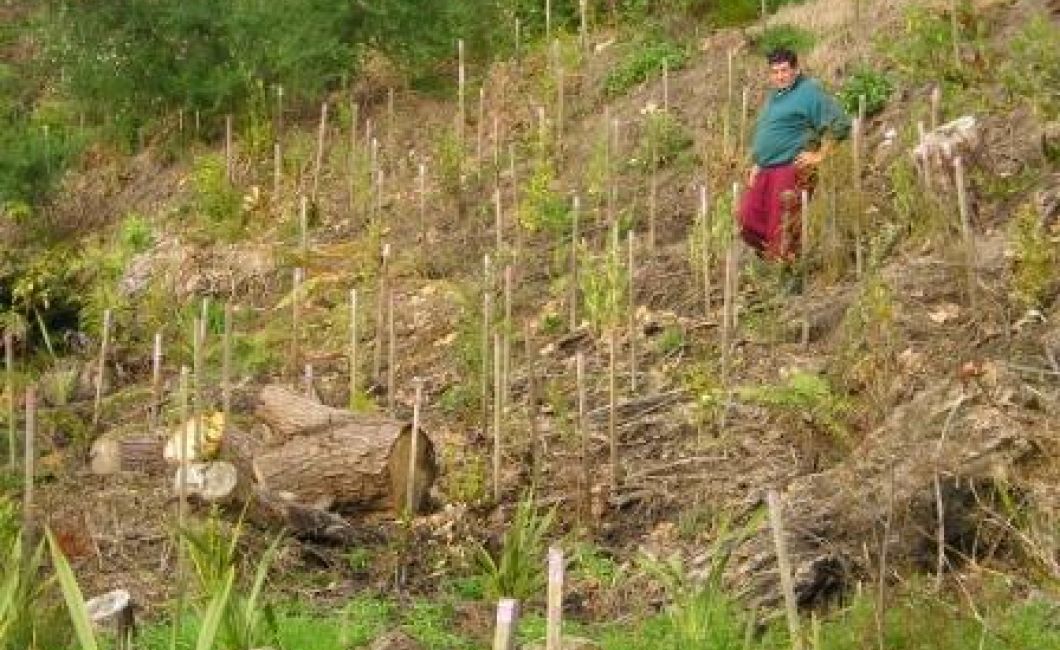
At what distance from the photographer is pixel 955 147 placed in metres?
→ 10.2

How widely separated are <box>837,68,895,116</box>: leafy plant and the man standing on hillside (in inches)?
85.8

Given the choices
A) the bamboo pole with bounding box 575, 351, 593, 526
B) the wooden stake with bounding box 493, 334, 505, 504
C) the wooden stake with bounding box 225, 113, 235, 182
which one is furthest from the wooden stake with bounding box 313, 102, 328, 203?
the bamboo pole with bounding box 575, 351, 593, 526

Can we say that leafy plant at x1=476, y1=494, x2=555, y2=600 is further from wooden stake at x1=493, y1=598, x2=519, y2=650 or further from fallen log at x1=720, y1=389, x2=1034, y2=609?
wooden stake at x1=493, y1=598, x2=519, y2=650

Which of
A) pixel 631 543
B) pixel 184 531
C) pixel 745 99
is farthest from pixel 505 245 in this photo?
pixel 184 531

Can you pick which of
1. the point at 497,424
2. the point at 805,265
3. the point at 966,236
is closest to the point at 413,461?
the point at 497,424

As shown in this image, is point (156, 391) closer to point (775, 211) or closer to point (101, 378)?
point (101, 378)

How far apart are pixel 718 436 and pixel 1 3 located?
16.9 meters

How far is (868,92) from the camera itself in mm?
12898

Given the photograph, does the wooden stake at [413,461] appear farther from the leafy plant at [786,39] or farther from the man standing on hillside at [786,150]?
the leafy plant at [786,39]

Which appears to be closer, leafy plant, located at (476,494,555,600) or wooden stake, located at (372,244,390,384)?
leafy plant, located at (476,494,555,600)

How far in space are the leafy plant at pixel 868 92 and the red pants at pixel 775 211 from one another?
2301 millimetres

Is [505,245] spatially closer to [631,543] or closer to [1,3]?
[631,543]

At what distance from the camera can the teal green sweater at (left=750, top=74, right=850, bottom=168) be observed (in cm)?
1052

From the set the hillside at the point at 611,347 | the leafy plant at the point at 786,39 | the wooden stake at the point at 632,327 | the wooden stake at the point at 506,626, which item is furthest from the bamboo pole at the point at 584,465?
the leafy plant at the point at 786,39
